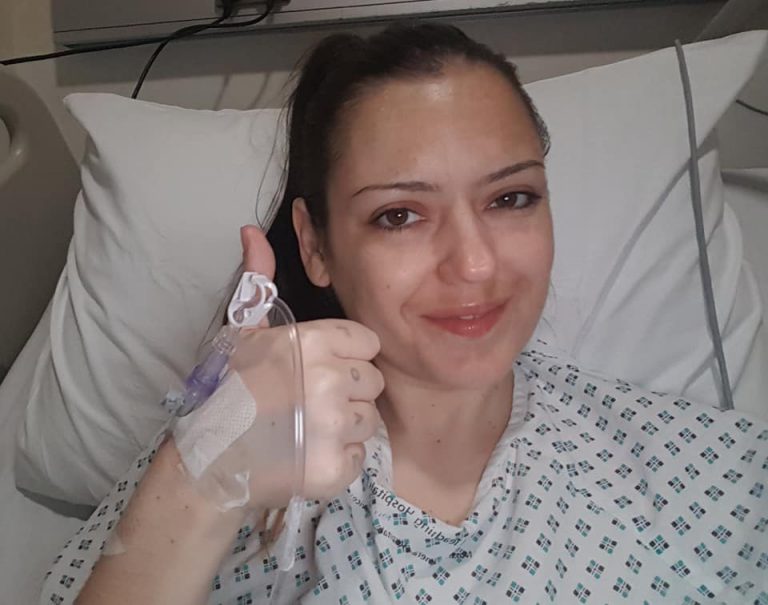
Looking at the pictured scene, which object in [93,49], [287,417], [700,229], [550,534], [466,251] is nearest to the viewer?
[287,417]

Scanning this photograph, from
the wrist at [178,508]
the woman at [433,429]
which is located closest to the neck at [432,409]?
the woman at [433,429]

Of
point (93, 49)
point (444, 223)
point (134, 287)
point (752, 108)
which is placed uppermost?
point (93, 49)

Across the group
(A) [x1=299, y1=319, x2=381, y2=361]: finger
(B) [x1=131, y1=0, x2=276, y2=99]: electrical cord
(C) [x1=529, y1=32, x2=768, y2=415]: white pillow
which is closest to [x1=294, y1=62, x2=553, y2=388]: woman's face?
(A) [x1=299, y1=319, x2=381, y2=361]: finger

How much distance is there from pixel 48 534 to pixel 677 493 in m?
1.02

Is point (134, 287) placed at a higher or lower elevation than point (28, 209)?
lower

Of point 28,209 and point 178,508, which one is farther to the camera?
point 28,209

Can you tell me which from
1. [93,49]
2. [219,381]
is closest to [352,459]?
[219,381]

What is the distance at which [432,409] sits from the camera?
0.98 m

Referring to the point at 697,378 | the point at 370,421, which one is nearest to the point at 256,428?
the point at 370,421

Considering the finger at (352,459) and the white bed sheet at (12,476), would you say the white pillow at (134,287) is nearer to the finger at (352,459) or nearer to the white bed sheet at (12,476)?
the white bed sheet at (12,476)

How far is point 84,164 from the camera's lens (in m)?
1.35

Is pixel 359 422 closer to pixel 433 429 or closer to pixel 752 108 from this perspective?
pixel 433 429

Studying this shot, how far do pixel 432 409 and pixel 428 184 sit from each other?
1.08ft

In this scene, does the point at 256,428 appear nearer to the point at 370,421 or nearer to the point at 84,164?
the point at 370,421
